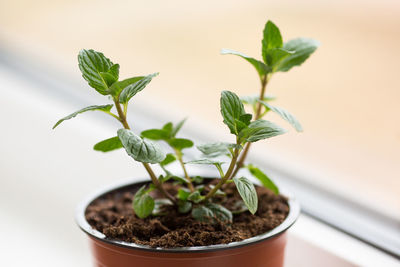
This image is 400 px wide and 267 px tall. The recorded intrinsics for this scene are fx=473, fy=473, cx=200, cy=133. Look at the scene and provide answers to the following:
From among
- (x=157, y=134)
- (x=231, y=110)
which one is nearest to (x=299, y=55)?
(x=231, y=110)

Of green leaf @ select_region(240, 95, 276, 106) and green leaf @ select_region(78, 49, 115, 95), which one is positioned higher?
green leaf @ select_region(78, 49, 115, 95)

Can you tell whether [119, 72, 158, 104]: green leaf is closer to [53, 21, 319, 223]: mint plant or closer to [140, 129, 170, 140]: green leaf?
[53, 21, 319, 223]: mint plant

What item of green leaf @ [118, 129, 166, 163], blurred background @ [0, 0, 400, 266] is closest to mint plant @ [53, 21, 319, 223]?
green leaf @ [118, 129, 166, 163]

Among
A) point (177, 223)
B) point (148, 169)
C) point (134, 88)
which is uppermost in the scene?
point (134, 88)

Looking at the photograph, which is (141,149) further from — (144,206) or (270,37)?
(270,37)

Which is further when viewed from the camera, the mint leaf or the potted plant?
the mint leaf

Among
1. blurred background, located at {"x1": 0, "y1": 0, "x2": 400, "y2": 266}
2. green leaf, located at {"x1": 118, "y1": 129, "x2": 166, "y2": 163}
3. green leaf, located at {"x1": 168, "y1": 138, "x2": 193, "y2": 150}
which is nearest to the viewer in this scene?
green leaf, located at {"x1": 118, "y1": 129, "x2": 166, "y2": 163}

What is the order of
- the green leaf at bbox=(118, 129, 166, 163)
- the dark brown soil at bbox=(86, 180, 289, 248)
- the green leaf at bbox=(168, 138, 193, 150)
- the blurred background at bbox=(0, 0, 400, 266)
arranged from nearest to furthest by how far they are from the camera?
the green leaf at bbox=(118, 129, 166, 163)
the dark brown soil at bbox=(86, 180, 289, 248)
the green leaf at bbox=(168, 138, 193, 150)
the blurred background at bbox=(0, 0, 400, 266)

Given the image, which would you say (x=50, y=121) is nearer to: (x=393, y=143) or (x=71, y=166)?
(x=71, y=166)

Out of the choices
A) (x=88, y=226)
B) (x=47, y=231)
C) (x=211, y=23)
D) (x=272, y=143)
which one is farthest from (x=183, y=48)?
(x=88, y=226)
